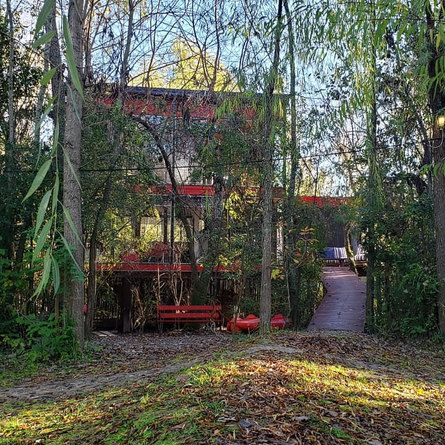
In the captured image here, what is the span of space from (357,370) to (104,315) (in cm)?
1016

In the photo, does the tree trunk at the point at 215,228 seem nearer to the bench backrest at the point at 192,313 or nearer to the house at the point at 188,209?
the house at the point at 188,209

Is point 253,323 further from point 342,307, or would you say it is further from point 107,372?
point 107,372

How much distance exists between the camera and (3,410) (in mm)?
4492

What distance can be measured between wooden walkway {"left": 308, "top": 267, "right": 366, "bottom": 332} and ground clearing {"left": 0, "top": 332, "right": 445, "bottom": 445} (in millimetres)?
4580

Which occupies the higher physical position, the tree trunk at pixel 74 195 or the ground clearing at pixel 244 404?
the tree trunk at pixel 74 195

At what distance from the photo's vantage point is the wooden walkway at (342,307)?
1099cm

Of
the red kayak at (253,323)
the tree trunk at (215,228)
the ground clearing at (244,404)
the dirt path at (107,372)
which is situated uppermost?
the tree trunk at (215,228)

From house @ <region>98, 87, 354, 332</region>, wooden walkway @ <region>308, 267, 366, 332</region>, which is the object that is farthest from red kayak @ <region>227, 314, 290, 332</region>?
house @ <region>98, 87, 354, 332</region>

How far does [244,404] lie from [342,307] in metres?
9.45

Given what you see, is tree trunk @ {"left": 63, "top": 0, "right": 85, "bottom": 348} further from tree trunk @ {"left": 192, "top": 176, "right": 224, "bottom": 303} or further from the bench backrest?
the bench backrest

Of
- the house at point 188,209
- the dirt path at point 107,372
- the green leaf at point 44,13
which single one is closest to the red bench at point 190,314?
the house at point 188,209

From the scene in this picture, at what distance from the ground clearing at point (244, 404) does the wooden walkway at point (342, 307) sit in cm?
458

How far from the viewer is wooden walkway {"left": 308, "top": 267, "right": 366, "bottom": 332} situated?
11.0 metres

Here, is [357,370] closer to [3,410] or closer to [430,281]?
[3,410]
